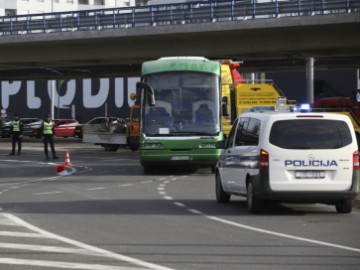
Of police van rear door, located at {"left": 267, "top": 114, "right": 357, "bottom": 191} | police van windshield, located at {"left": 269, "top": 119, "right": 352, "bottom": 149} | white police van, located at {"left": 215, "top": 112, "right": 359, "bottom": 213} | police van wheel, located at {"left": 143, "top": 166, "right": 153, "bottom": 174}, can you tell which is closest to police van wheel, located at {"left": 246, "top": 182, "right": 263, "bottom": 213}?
white police van, located at {"left": 215, "top": 112, "right": 359, "bottom": 213}

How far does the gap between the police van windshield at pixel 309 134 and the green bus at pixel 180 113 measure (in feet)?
37.3

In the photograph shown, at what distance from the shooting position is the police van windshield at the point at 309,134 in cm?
1532

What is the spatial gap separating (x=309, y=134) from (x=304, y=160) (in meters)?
0.45

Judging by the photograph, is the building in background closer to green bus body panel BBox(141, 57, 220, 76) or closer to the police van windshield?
green bus body panel BBox(141, 57, 220, 76)

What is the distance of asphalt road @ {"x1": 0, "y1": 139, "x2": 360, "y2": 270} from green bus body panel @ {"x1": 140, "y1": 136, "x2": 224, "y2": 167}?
4.07 metres

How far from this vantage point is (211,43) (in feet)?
147

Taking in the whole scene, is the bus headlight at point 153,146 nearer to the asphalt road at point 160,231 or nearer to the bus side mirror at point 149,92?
the bus side mirror at point 149,92

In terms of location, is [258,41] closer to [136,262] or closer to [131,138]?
[131,138]

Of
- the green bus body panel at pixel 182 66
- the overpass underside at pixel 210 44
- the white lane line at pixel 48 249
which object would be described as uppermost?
the overpass underside at pixel 210 44

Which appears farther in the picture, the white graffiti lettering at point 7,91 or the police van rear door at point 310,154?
the white graffiti lettering at point 7,91

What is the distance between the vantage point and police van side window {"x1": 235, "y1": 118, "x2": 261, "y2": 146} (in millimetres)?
15809

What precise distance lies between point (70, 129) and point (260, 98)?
35.7m

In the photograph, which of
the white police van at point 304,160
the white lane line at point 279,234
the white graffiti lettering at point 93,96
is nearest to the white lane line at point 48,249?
the white lane line at point 279,234

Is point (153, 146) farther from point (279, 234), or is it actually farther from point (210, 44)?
point (210, 44)
